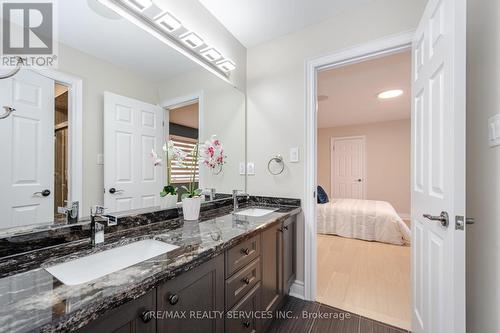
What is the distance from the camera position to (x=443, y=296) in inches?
39.8

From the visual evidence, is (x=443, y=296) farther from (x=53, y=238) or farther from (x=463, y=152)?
(x=53, y=238)

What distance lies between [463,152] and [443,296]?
66 centimetres

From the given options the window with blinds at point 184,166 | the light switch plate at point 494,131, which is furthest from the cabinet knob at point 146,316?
the light switch plate at point 494,131

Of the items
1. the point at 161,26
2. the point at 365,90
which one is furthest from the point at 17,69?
the point at 365,90

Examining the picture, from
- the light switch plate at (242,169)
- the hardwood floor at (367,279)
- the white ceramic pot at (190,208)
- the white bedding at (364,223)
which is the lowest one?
the hardwood floor at (367,279)

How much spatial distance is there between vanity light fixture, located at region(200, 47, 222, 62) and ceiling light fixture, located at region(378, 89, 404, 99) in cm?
276

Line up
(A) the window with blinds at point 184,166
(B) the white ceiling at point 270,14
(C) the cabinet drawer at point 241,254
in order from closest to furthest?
(C) the cabinet drawer at point 241,254 < (A) the window with blinds at point 184,166 < (B) the white ceiling at point 270,14

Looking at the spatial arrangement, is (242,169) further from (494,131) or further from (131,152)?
(494,131)

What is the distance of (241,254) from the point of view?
120 centimetres

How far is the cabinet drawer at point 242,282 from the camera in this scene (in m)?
1.10

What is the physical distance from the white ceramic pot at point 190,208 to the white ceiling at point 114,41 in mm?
828

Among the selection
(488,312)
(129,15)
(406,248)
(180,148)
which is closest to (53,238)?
(180,148)

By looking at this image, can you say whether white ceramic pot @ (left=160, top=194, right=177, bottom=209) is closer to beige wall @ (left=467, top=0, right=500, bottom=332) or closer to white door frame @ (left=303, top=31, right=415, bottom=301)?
white door frame @ (left=303, top=31, right=415, bottom=301)

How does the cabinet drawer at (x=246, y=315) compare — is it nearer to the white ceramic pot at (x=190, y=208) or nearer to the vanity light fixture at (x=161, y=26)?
the white ceramic pot at (x=190, y=208)
